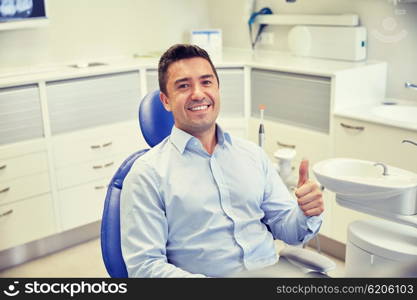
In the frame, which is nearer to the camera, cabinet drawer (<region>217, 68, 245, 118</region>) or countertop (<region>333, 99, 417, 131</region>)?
countertop (<region>333, 99, 417, 131</region>)

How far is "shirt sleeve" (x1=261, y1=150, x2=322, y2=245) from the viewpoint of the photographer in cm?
157

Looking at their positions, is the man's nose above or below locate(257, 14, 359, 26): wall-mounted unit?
below

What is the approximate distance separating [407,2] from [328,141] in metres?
0.85

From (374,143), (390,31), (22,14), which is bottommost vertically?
(374,143)

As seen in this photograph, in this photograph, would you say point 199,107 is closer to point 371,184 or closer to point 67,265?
point 371,184

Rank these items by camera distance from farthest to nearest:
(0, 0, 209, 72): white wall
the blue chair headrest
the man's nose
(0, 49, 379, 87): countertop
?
(0, 0, 209, 72): white wall → (0, 49, 379, 87): countertop → the blue chair headrest → the man's nose

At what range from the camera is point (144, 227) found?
145 cm

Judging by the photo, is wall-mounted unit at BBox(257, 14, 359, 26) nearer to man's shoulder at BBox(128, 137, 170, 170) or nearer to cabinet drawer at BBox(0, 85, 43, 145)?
cabinet drawer at BBox(0, 85, 43, 145)

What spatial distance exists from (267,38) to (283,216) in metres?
2.35

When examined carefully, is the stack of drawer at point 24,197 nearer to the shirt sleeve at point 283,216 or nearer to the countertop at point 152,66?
the countertop at point 152,66

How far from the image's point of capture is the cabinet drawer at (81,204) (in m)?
3.17

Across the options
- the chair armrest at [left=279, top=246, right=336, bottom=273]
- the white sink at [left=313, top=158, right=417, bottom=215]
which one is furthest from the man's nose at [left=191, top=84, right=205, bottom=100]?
the white sink at [left=313, top=158, right=417, bottom=215]

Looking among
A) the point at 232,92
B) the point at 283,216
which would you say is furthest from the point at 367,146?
the point at 283,216

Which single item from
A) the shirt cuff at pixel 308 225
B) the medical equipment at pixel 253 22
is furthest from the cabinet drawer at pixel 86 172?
the shirt cuff at pixel 308 225
